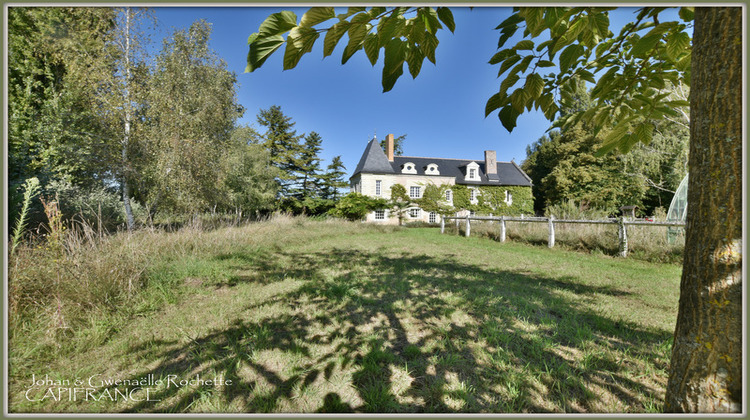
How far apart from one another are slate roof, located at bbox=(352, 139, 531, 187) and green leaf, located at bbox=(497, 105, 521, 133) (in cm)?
2309

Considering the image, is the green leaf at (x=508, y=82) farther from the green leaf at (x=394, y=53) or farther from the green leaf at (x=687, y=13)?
the green leaf at (x=687, y=13)

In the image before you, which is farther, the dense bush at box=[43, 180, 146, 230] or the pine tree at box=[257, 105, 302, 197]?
the pine tree at box=[257, 105, 302, 197]

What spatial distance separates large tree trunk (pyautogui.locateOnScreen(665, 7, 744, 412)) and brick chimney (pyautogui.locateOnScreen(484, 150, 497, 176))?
28.5 metres

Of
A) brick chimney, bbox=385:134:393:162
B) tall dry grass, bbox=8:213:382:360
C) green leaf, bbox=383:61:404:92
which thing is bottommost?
tall dry grass, bbox=8:213:382:360

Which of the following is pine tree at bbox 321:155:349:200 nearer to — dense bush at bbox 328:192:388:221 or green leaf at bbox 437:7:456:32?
dense bush at bbox 328:192:388:221

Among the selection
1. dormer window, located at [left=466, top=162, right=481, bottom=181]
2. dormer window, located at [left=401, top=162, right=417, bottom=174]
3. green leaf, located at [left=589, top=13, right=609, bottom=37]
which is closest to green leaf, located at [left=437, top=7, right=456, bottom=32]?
green leaf, located at [left=589, top=13, right=609, bottom=37]

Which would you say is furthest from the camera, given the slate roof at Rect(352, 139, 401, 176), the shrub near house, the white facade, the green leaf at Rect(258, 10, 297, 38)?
the slate roof at Rect(352, 139, 401, 176)

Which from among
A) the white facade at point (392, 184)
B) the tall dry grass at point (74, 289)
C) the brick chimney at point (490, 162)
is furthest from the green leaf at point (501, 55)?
the brick chimney at point (490, 162)

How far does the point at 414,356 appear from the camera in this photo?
2318 millimetres

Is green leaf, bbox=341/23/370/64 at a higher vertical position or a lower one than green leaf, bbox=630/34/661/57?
lower

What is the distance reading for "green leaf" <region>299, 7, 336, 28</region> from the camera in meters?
0.89

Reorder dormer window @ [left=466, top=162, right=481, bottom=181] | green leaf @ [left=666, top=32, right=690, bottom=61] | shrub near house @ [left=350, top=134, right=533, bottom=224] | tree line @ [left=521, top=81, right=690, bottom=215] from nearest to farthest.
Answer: green leaf @ [left=666, top=32, right=690, bottom=61] → tree line @ [left=521, top=81, right=690, bottom=215] → shrub near house @ [left=350, top=134, right=533, bottom=224] → dormer window @ [left=466, top=162, right=481, bottom=181]

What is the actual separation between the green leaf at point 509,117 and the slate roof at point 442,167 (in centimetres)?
2309

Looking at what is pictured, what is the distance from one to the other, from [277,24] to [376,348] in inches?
99.1
